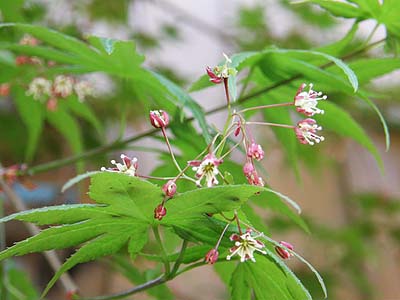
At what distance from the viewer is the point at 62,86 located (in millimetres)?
592

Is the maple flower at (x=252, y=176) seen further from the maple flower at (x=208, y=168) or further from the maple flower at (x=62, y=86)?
the maple flower at (x=62, y=86)

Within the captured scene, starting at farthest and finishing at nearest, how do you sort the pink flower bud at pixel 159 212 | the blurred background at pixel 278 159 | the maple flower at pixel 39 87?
the blurred background at pixel 278 159, the maple flower at pixel 39 87, the pink flower bud at pixel 159 212

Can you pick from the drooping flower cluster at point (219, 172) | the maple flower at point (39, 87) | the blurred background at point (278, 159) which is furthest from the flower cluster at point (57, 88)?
the blurred background at point (278, 159)

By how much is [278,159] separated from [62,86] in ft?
4.29

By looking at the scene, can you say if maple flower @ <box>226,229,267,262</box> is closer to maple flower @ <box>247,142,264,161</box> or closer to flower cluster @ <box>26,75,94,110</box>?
maple flower @ <box>247,142,264,161</box>

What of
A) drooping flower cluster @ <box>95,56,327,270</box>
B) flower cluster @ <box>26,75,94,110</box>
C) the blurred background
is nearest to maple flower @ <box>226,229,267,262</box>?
drooping flower cluster @ <box>95,56,327,270</box>

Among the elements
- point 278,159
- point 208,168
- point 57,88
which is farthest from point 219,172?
point 278,159

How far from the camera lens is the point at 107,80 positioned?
4.56 feet

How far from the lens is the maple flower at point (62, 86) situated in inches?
23.2

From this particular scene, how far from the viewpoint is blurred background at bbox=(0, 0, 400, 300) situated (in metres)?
1.29

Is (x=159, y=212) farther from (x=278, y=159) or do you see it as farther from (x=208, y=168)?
(x=278, y=159)

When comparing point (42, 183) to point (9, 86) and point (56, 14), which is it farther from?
point (9, 86)

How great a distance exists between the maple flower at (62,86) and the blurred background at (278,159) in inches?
17.0

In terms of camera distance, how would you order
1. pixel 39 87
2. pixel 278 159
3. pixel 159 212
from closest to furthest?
pixel 159 212 → pixel 39 87 → pixel 278 159
